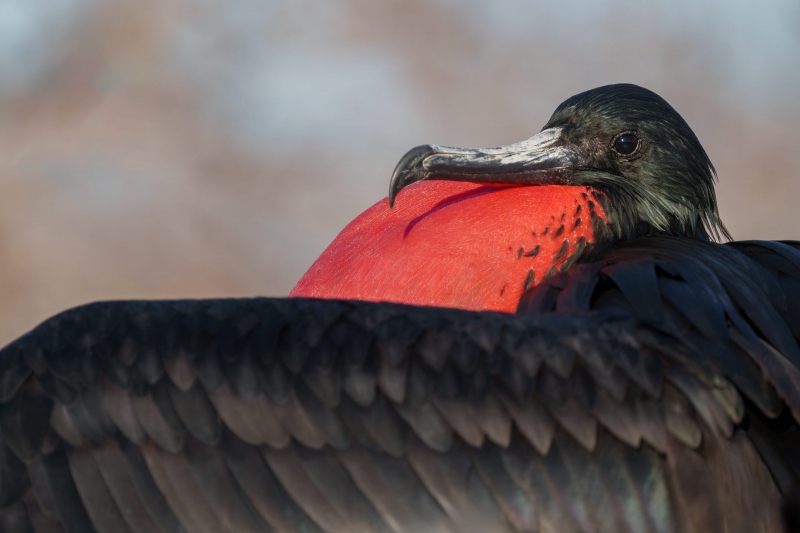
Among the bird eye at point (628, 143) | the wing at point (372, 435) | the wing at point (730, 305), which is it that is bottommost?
the wing at point (372, 435)

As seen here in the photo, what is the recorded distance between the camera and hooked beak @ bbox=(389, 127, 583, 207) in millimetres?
2156

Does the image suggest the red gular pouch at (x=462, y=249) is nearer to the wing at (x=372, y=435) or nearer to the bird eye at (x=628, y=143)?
the bird eye at (x=628, y=143)

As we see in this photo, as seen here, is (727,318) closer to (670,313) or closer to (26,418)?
(670,313)

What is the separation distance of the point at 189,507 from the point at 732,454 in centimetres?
80

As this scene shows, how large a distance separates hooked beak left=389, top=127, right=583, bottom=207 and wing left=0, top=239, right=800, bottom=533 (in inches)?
22.5

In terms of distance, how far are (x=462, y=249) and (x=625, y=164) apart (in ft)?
1.51

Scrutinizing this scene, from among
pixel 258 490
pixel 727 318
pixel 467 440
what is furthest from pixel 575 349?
pixel 258 490

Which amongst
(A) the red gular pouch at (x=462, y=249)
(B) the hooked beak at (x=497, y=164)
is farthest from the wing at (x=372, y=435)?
(B) the hooked beak at (x=497, y=164)

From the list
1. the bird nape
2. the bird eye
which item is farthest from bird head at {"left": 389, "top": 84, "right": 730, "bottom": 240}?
the bird nape

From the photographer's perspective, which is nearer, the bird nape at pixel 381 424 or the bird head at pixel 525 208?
the bird nape at pixel 381 424

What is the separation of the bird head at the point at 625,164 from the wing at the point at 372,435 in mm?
622

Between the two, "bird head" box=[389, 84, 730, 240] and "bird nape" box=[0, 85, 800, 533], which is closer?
"bird nape" box=[0, 85, 800, 533]

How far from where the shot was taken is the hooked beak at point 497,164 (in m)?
2.16

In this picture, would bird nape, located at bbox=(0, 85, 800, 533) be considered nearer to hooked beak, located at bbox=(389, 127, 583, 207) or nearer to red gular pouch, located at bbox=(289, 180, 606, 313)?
red gular pouch, located at bbox=(289, 180, 606, 313)
